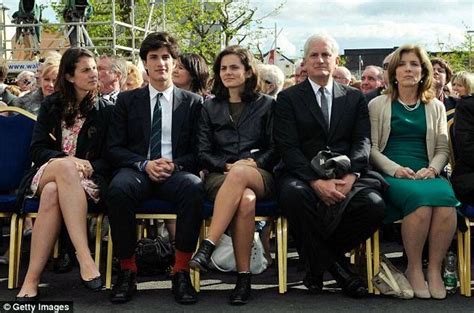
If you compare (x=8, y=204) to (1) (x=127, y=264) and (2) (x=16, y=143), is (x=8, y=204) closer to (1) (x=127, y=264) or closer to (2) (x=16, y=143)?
(2) (x=16, y=143)

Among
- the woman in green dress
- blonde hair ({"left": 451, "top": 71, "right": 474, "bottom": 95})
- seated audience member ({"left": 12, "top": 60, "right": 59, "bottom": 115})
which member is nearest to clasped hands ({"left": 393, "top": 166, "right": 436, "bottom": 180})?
the woman in green dress

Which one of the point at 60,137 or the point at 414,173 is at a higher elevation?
the point at 60,137

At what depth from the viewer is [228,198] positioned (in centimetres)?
462

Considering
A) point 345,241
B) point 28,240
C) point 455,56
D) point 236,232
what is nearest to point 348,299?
point 345,241

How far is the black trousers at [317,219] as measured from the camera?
4645 millimetres

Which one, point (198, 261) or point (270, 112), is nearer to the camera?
point (198, 261)

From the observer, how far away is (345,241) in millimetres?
4777

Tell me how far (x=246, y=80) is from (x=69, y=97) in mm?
1362

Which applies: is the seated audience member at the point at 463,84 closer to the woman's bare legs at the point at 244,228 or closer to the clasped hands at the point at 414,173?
the clasped hands at the point at 414,173

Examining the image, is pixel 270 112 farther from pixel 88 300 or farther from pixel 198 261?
pixel 88 300

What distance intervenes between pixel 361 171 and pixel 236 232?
3.36ft

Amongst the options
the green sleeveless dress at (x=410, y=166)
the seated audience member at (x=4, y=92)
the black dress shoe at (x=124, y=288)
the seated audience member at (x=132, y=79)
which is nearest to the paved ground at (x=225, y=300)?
the black dress shoe at (x=124, y=288)

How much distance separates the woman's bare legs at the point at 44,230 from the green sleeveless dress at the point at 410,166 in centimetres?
232
